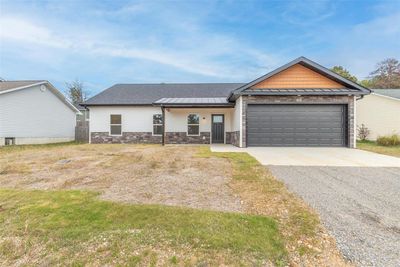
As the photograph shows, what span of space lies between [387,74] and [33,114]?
4324 centimetres

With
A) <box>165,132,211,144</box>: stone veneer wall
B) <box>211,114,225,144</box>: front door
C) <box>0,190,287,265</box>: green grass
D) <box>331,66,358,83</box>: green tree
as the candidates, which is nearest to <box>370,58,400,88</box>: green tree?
<box>331,66,358,83</box>: green tree

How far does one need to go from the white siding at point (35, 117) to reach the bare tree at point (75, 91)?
60.9 ft

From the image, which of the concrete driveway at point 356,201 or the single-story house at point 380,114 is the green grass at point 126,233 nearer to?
the concrete driveway at point 356,201

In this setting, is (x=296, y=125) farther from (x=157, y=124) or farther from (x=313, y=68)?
(x=157, y=124)

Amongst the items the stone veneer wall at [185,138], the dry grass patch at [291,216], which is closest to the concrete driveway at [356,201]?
the dry grass patch at [291,216]

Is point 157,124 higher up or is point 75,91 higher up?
point 75,91

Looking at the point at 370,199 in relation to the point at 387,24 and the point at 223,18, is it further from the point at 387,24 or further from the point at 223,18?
the point at 387,24

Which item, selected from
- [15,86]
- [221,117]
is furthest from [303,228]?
[15,86]

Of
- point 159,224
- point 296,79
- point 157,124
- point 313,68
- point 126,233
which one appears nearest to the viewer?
point 126,233

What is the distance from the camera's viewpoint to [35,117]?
51.1 ft

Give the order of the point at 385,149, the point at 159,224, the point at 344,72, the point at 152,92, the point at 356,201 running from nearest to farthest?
the point at 159,224 < the point at 356,201 < the point at 385,149 < the point at 152,92 < the point at 344,72

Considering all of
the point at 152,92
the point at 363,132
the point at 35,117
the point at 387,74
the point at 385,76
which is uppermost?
Result: the point at 387,74

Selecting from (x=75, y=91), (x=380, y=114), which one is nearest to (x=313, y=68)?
(x=380, y=114)

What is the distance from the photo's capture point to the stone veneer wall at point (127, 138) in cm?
1578
